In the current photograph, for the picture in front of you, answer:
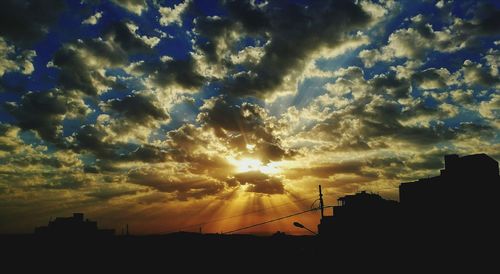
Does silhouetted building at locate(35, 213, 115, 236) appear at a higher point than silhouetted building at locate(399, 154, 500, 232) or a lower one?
lower

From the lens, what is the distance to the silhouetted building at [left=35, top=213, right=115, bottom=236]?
70125 mm

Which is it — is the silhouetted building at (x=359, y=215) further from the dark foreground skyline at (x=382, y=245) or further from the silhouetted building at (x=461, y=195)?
Answer: the silhouetted building at (x=461, y=195)

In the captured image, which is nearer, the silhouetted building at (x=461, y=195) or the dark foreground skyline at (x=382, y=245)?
the dark foreground skyline at (x=382, y=245)

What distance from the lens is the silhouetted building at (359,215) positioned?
208ft

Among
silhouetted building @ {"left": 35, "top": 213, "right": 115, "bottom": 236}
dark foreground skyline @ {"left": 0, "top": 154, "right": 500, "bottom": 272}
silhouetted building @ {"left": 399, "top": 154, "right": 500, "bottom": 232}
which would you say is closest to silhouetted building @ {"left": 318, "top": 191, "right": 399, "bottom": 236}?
dark foreground skyline @ {"left": 0, "top": 154, "right": 500, "bottom": 272}

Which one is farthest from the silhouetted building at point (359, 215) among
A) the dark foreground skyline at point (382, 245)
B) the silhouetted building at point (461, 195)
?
the silhouetted building at point (461, 195)

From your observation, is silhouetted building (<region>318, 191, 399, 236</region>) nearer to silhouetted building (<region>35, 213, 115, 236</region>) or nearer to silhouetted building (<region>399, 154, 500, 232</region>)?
silhouetted building (<region>399, 154, 500, 232</region>)

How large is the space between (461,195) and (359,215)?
898 inches

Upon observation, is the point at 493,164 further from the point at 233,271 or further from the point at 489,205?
the point at 233,271

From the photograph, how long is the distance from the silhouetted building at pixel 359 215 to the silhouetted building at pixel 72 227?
4529 cm

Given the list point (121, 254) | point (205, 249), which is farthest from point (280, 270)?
point (121, 254)

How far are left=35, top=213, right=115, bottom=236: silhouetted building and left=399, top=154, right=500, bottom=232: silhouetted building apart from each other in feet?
190

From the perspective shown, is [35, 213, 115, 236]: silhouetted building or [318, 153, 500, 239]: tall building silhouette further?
[35, 213, 115, 236]: silhouetted building

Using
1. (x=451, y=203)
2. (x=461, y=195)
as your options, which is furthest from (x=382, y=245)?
(x=461, y=195)
